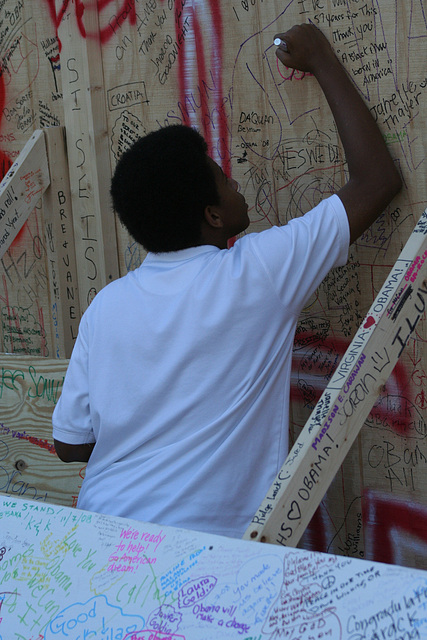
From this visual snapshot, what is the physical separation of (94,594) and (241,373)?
635 mm

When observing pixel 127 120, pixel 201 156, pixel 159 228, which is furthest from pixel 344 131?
pixel 127 120

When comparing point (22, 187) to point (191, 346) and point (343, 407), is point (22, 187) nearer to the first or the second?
point (191, 346)

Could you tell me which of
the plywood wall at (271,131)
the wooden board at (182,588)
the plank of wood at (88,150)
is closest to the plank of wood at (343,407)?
the wooden board at (182,588)

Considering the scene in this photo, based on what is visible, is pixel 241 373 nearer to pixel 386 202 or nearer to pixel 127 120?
pixel 386 202

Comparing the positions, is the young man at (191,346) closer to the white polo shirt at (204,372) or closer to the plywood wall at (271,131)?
the white polo shirt at (204,372)

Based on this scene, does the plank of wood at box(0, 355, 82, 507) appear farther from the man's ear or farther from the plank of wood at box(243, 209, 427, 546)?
the plank of wood at box(243, 209, 427, 546)

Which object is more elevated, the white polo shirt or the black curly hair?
the black curly hair

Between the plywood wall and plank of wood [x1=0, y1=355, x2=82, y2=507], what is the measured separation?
8 centimetres

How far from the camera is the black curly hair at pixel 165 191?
72.2 inches

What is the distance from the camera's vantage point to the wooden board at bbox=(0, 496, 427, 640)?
109 centimetres

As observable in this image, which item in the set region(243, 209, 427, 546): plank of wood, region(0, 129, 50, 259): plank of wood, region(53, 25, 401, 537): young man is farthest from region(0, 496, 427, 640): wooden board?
region(0, 129, 50, 259): plank of wood

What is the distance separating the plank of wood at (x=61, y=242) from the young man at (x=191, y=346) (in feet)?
3.85

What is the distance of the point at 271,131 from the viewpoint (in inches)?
97.5

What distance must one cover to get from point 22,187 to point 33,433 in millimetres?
986
